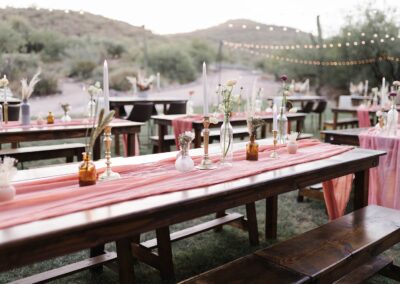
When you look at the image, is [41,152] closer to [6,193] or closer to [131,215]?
[6,193]

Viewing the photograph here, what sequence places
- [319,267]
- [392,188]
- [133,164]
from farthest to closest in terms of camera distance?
[392,188], [133,164], [319,267]

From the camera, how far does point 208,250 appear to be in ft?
9.20

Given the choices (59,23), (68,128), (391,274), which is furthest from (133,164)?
(59,23)

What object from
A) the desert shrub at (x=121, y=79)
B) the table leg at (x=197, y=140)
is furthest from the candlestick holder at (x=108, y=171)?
the desert shrub at (x=121, y=79)

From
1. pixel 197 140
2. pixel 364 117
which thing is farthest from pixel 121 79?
pixel 197 140

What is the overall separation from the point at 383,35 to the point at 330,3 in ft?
7.68

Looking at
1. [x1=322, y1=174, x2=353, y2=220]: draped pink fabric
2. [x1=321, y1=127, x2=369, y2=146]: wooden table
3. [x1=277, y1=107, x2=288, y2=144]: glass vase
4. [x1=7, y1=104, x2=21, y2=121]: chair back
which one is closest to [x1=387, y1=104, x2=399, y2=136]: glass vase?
[x1=321, y1=127, x2=369, y2=146]: wooden table

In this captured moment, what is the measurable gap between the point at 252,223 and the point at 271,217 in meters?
0.18

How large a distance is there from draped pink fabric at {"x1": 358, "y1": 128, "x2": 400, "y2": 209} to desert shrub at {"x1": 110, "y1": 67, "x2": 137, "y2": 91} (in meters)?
12.5

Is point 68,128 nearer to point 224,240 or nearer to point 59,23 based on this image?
point 224,240

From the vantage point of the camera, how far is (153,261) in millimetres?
2338

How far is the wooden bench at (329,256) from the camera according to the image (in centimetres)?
170

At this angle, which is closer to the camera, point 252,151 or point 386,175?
point 252,151

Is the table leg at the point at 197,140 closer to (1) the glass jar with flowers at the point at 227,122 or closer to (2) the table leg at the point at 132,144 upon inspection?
(2) the table leg at the point at 132,144
